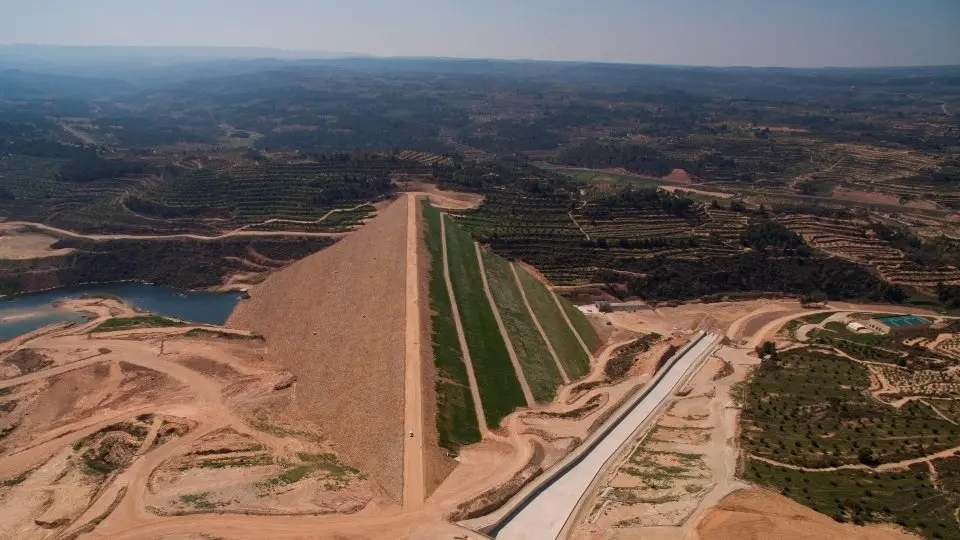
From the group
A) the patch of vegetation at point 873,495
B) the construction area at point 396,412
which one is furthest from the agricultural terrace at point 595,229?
the patch of vegetation at point 873,495

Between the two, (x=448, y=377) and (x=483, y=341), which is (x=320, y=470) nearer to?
(x=448, y=377)

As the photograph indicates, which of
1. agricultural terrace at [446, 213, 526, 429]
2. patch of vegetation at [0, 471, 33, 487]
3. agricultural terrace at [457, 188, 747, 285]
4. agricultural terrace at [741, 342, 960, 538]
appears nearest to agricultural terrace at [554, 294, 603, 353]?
agricultural terrace at [457, 188, 747, 285]

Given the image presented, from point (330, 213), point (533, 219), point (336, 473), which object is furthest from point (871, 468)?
point (330, 213)

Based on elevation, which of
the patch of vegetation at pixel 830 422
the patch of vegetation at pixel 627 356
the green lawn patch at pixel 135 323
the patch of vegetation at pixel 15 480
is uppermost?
the patch of vegetation at pixel 830 422

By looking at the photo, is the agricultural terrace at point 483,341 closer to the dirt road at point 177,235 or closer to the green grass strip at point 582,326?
the green grass strip at point 582,326

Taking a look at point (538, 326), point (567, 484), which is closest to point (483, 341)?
point (538, 326)

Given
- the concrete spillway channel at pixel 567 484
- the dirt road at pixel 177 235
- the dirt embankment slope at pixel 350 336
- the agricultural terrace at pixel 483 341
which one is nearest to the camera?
the concrete spillway channel at pixel 567 484

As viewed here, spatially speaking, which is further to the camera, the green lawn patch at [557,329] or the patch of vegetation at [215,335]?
the patch of vegetation at [215,335]
